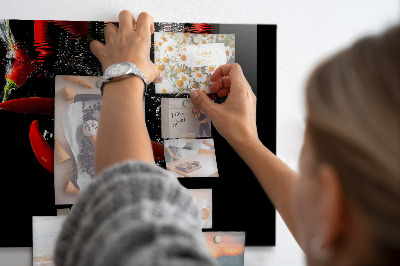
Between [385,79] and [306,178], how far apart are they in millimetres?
140

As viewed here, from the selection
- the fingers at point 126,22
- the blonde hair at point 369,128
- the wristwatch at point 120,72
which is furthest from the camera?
the fingers at point 126,22

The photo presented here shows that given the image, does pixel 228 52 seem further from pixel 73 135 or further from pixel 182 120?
pixel 73 135

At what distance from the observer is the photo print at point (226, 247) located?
0.83m

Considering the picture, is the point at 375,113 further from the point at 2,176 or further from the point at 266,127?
the point at 2,176

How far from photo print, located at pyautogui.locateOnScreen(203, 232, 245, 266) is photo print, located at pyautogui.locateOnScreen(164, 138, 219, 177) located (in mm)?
141

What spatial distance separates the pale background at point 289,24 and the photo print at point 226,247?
0.08ft

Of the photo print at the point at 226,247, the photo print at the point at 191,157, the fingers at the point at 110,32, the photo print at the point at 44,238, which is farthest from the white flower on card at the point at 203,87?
the photo print at the point at 44,238

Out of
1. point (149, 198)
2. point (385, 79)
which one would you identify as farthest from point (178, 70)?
point (385, 79)

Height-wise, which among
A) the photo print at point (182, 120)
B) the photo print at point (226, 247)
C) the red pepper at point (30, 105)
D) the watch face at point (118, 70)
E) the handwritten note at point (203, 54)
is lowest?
the photo print at point (226, 247)

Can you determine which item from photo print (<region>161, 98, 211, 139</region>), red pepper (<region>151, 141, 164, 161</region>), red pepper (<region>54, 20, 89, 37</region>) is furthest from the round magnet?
red pepper (<region>54, 20, 89, 37</region>)

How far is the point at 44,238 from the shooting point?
78 centimetres

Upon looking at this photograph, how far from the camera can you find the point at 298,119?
86 cm

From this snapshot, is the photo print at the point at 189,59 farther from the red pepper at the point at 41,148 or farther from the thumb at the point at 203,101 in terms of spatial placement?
the red pepper at the point at 41,148

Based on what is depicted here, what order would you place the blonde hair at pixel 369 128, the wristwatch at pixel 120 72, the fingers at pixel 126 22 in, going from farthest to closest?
the fingers at pixel 126 22, the wristwatch at pixel 120 72, the blonde hair at pixel 369 128
